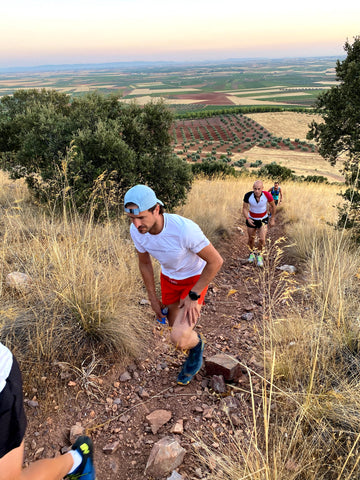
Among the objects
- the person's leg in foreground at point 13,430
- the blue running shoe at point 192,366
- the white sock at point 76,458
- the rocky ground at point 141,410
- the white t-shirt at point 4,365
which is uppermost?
the white t-shirt at point 4,365

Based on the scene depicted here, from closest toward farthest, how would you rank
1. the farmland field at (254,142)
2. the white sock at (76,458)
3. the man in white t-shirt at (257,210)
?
the white sock at (76,458) → the man in white t-shirt at (257,210) → the farmland field at (254,142)

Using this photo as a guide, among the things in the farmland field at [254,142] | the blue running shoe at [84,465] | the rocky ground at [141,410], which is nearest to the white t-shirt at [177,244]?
the rocky ground at [141,410]

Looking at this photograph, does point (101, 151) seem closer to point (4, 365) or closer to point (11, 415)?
point (4, 365)

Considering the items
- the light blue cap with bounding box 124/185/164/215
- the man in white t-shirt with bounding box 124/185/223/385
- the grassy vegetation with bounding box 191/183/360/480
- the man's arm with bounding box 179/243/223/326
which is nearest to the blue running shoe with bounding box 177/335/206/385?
the man in white t-shirt with bounding box 124/185/223/385

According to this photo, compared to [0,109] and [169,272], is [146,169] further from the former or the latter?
[0,109]

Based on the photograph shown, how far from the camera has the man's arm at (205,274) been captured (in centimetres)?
257

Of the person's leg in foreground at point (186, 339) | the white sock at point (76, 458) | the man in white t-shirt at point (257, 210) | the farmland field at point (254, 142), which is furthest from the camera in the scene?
→ the farmland field at point (254, 142)

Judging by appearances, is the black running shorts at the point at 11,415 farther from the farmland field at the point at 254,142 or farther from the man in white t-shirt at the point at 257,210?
the farmland field at the point at 254,142

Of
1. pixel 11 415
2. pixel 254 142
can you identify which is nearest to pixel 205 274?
pixel 11 415

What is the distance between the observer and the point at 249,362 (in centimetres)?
313

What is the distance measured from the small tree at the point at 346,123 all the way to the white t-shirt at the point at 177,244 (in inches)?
125

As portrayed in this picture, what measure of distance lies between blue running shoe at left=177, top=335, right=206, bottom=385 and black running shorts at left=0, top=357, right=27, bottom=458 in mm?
1610

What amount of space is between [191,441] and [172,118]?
6.35 metres

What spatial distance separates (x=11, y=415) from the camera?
4.67 feet
